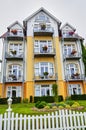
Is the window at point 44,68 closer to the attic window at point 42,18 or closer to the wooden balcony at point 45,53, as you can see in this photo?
the wooden balcony at point 45,53

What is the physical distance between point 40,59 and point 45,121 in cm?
2039

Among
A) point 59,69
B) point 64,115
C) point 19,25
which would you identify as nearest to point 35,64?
point 59,69

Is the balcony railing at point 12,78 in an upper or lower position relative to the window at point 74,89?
upper

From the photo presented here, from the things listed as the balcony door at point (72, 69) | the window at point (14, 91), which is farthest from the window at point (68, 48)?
the window at point (14, 91)

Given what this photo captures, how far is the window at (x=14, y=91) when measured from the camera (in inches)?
1047

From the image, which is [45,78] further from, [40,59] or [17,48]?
[17,48]

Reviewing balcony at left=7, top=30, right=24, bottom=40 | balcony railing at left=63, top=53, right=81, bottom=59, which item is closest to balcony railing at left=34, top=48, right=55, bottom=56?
balcony railing at left=63, top=53, right=81, bottom=59

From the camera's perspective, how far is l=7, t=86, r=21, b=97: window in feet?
87.2

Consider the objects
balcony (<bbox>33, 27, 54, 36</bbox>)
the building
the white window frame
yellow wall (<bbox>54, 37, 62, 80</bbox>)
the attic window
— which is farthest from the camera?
the attic window

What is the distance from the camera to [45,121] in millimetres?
8070

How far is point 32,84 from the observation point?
2619 centimetres

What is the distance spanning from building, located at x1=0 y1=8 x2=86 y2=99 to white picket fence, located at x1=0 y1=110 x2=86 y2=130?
1713 centimetres

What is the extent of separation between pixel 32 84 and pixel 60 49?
8.37 meters

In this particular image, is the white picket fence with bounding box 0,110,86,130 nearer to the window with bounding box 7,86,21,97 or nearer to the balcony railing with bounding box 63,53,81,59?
the window with bounding box 7,86,21,97
